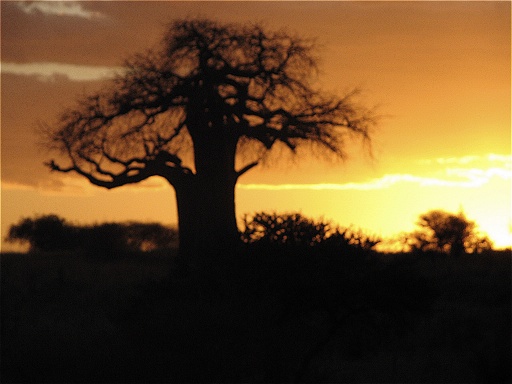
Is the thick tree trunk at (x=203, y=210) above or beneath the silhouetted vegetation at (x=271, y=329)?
above

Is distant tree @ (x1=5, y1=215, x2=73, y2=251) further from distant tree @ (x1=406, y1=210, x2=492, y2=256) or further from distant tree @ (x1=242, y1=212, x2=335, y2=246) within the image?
distant tree @ (x1=242, y1=212, x2=335, y2=246)

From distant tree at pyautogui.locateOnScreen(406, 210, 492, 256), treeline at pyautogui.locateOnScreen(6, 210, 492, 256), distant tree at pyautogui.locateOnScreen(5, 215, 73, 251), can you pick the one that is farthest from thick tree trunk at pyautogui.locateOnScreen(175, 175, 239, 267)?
distant tree at pyautogui.locateOnScreen(5, 215, 73, 251)

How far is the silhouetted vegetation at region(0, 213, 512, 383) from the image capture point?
1884cm

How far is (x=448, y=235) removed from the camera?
150 feet

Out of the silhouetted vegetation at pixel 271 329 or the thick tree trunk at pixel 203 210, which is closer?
the silhouetted vegetation at pixel 271 329

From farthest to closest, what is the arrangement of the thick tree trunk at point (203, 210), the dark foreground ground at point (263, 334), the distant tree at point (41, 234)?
the distant tree at point (41, 234) < the thick tree trunk at point (203, 210) < the dark foreground ground at point (263, 334)

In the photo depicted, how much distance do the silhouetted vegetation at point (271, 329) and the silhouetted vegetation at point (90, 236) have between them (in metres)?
25.4

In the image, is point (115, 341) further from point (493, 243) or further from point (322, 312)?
point (493, 243)

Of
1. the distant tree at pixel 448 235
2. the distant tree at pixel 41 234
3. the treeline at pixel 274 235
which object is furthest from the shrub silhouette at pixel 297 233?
the distant tree at pixel 41 234

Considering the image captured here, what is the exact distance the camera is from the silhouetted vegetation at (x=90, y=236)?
49625 millimetres

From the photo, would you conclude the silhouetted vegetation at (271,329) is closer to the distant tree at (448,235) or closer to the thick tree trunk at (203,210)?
the thick tree trunk at (203,210)

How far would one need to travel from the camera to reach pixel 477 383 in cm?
1897

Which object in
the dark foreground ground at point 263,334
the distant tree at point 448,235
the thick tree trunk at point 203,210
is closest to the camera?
the dark foreground ground at point 263,334

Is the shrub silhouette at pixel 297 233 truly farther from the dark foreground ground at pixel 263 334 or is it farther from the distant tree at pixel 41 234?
the distant tree at pixel 41 234
